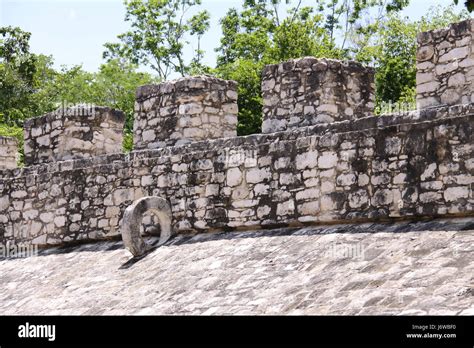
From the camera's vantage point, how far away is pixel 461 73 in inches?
377

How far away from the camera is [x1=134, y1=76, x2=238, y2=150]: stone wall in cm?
1147

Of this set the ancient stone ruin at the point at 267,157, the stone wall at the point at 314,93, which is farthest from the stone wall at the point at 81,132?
the stone wall at the point at 314,93

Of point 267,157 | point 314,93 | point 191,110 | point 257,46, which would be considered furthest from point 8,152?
point 257,46

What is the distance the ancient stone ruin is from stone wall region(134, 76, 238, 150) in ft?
0.05

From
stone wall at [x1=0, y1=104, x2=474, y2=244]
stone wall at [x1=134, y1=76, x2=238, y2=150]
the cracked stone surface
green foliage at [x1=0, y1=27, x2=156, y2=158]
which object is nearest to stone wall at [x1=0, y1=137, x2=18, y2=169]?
stone wall at [x1=0, y1=104, x2=474, y2=244]

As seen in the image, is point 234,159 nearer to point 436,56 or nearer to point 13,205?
point 436,56

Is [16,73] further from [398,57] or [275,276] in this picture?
[275,276]

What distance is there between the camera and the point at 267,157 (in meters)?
10.3

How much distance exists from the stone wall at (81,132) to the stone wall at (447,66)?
14.9ft

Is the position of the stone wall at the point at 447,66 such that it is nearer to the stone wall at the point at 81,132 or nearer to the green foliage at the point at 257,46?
the stone wall at the point at 81,132

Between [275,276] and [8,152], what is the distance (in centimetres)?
652

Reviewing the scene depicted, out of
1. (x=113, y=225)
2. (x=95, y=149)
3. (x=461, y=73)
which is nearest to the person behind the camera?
(x=461, y=73)

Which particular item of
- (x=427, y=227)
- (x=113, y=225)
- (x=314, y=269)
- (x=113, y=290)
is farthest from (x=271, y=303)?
(x=113, y=225)
